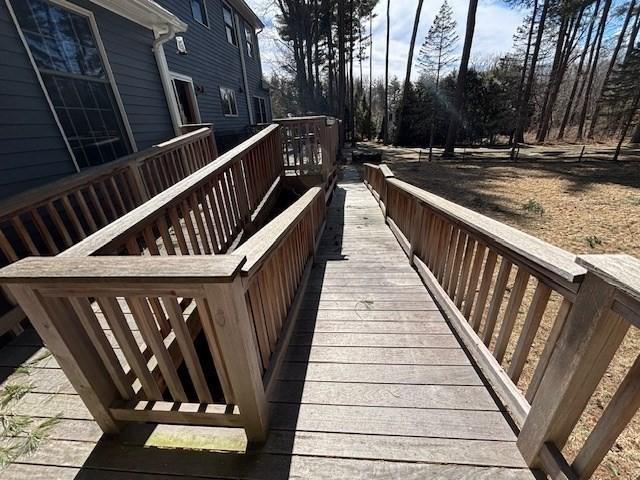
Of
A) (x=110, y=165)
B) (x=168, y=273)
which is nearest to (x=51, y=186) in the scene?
(x=110, y=165)

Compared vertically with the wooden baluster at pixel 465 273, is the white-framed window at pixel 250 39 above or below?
above

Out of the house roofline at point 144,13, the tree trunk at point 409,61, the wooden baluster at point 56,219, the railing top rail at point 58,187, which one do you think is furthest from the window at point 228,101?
the tree trunk at point 409,61

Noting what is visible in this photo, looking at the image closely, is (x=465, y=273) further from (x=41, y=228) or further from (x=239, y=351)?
(x=41, y=228)

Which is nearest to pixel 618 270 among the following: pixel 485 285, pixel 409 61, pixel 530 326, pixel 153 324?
pixel 530 326

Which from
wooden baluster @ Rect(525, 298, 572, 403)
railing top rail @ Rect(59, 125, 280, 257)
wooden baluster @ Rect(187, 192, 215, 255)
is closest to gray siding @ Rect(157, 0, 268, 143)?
railing top rail @ Rect(59, 125, 280, 257)

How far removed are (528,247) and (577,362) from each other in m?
0.48

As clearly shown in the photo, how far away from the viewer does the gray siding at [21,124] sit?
2.94m

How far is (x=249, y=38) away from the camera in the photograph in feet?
38.4

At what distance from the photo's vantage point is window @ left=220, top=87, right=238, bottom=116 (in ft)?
29.8

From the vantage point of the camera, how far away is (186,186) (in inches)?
81.9

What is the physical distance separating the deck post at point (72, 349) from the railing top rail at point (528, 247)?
2031mm

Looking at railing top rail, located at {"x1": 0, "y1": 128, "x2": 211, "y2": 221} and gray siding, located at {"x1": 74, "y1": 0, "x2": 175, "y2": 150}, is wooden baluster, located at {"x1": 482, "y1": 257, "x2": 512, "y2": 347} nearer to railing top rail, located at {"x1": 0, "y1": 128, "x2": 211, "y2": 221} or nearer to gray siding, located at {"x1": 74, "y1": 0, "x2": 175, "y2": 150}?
railing top rail, located at {"x1": 0, "y1": 128, "x2": 211, "y2": 221}

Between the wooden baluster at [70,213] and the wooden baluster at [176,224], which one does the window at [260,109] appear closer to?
the wooden baluster at [70,213]

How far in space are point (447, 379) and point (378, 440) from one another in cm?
61
